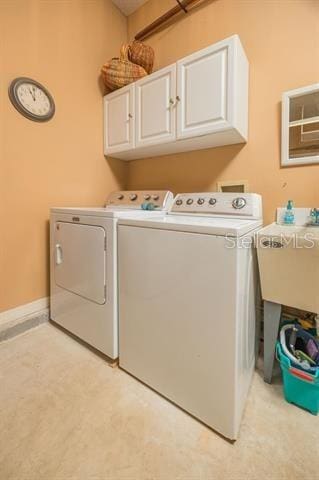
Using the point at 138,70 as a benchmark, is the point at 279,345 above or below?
below

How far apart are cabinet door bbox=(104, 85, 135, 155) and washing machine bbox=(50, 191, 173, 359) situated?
571 mm

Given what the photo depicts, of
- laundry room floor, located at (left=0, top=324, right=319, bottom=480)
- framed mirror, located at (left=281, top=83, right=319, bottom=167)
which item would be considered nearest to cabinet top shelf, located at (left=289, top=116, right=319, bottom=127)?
framed mirror, located at (left=281, top=83, right=319, bottom=167)

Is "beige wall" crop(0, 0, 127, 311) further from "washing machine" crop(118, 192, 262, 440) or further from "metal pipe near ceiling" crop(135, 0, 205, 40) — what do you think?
"washing machine" crop(118, 192, 262, 440)

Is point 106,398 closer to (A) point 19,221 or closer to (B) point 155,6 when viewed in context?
(A) point 19,221

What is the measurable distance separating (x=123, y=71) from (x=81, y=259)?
1580mm

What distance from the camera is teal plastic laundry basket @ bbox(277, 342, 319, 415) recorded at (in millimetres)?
1038

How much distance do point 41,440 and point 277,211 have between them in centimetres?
173

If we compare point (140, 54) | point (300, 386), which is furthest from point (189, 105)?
point (300, 386)

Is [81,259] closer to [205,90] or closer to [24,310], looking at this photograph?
[24,310]

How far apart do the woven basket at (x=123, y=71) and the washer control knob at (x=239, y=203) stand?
133 cm

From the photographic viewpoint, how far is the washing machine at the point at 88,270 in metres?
1.31

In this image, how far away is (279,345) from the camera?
1.19 meters

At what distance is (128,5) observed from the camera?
2.19 metres

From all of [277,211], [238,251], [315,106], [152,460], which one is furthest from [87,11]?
[152,460]
